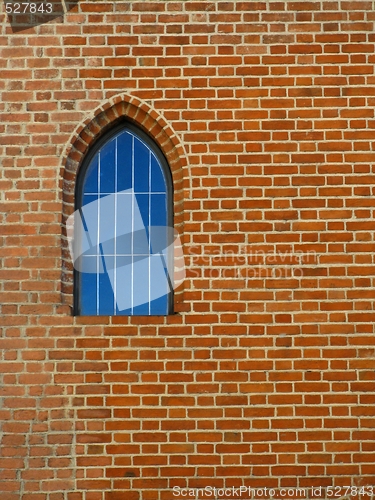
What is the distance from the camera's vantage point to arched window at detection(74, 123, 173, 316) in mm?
5383

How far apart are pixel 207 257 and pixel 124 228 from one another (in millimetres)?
672

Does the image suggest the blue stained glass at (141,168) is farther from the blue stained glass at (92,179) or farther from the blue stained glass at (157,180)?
the blue stained glass at (92,179)

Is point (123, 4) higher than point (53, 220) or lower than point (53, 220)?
higher

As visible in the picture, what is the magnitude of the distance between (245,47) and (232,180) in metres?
0.99

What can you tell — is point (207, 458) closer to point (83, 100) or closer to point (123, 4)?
point (83, 100)

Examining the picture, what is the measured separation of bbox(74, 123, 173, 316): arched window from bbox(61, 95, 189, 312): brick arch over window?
0.27 ft

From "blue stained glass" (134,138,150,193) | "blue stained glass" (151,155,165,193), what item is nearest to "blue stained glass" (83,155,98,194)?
"blue stained glass" (134,138,150,193)

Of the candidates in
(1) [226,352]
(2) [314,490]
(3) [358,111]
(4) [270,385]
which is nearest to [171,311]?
(1) [226,352]

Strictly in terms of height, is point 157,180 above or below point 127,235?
above

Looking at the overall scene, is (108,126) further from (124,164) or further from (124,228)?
(124,228)

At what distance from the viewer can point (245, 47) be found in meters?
5.46

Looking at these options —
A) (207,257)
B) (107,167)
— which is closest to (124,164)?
(107,167)

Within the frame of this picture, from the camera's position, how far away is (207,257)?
207 inches

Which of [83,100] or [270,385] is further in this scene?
[83,100]
